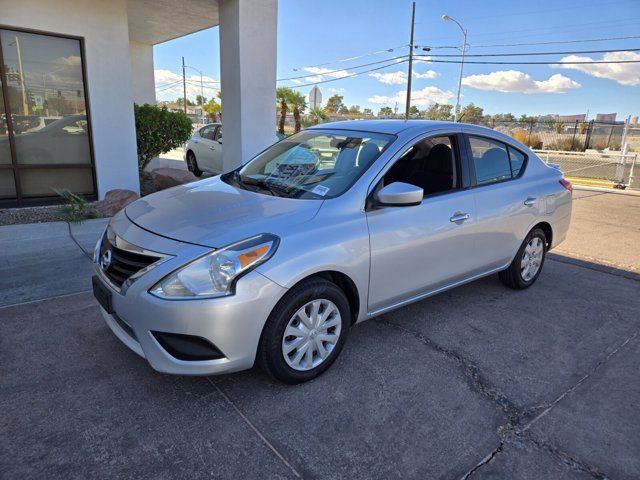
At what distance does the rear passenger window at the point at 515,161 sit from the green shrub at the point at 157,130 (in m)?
6.76

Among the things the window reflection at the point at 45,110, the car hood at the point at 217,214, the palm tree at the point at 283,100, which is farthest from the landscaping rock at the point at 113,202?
the palm tree at the point at 283,100

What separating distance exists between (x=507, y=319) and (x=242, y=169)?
2.75m

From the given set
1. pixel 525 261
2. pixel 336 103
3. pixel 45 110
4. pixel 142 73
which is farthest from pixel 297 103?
pixel 336 103

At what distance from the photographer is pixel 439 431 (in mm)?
2576

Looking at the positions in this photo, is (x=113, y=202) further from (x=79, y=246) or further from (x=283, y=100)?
(x=283, y=100)

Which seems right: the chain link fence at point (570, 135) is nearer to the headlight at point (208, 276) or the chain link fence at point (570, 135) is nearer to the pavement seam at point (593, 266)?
the pavement seam at point (593, 266)

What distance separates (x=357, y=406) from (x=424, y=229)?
1.40m

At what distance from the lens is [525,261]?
4645mm

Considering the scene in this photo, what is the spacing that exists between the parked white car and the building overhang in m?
2.47

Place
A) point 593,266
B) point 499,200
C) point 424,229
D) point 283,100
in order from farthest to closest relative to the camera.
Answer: point 283,100
point 593,266
point 499,200
point 424,229

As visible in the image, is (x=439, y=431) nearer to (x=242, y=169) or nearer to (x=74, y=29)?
(x=242, y=169)

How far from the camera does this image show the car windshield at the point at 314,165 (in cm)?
326

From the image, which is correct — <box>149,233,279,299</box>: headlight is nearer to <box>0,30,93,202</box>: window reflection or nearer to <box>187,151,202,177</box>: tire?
<box>0,30,93,202</box>: window reflection

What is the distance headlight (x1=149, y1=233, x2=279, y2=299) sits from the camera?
97.5 inches
